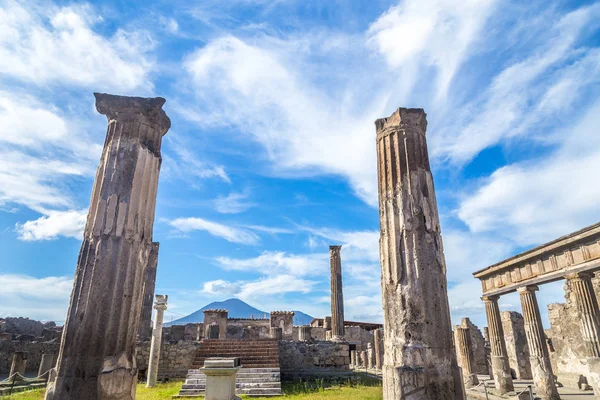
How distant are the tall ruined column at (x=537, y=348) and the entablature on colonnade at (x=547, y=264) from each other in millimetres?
546

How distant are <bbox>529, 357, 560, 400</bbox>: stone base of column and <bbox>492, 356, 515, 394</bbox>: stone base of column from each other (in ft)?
3.89

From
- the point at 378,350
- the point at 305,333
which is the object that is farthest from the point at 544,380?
the point at 378,350

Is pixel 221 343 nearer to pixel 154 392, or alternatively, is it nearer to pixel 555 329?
pixel 154 392

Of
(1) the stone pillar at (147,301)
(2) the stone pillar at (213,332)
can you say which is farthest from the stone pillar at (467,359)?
(1) the stone pillar at (147,301)

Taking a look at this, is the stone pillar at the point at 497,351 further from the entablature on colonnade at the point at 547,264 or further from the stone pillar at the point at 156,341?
the stone pillar at the point at 156,341

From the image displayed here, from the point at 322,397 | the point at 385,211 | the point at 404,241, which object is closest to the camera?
the point at 404,241

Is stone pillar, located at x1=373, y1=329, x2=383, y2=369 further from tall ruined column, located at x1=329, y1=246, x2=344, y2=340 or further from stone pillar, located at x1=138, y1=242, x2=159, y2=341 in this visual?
stone pillar, located at x1=138, y1=242, x2=159, y2=341

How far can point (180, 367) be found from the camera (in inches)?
627

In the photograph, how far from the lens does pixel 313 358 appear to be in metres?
16.2

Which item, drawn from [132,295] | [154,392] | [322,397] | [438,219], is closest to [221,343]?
[154,392]

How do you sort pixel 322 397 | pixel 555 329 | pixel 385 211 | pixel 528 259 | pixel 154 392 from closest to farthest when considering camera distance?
pixel 385 211
pixel 322 397
pixel 154 392
pixel 528 259
pixel 555 329

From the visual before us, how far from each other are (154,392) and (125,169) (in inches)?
402

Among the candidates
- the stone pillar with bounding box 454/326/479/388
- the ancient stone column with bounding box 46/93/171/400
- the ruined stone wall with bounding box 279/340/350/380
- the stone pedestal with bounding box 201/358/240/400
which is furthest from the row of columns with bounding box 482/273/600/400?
the ancient stone column with bounding box 46/93/171/400

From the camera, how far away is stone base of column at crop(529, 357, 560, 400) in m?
11.9
